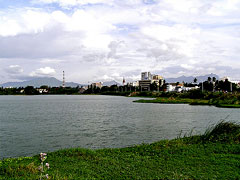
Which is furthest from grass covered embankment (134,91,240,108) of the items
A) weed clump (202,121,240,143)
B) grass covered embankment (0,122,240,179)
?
grass covered embankment (0,122,240,179)

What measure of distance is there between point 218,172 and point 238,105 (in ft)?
126

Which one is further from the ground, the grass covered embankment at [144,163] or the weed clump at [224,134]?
the weed clump at [224,134]

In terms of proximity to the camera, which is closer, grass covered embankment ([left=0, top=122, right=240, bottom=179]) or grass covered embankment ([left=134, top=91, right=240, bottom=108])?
grass covered embankment ([left=0, top=122, right=240, bottom=179])

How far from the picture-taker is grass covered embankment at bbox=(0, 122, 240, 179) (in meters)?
7.20

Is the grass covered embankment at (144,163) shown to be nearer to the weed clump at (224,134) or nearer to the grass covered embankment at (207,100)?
the weed clump at (224,134)

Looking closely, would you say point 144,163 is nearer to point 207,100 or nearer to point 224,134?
point 224,134

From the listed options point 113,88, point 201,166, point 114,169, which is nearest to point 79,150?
point 114,169

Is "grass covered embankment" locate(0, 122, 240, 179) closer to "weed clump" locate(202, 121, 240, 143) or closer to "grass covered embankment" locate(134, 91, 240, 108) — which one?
"weed clump" locate(202, 121, 240, 143)

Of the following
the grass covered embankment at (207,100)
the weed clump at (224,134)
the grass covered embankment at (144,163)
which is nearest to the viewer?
the grass covered embankment at (144,163)

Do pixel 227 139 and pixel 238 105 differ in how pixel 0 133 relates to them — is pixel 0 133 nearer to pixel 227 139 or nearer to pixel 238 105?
pixel 227 139

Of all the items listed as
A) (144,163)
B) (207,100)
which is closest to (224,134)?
(144,163)

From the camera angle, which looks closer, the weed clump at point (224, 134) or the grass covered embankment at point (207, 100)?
the weed clump at point (224, 134)

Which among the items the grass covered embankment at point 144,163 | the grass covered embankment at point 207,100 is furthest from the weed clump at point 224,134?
the grass covered embankment at point 207,100

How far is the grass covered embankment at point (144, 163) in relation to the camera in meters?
7.20
